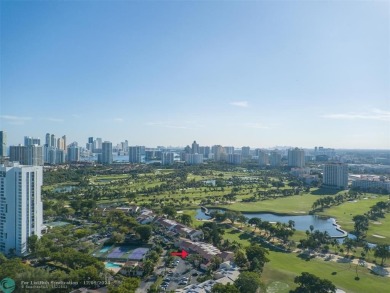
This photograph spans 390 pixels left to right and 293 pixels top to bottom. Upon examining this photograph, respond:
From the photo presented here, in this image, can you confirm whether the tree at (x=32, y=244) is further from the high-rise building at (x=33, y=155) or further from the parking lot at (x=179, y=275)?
the high-rise building at (x=33, y=155)

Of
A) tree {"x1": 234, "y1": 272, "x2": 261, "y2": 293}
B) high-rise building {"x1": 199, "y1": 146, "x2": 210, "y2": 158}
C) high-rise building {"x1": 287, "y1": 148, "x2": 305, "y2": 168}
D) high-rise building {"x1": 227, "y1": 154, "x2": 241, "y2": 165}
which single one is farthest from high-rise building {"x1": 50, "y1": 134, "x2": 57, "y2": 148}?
tree {"x1": 234, "y1": 272, "x2": 261, "y2": 293}

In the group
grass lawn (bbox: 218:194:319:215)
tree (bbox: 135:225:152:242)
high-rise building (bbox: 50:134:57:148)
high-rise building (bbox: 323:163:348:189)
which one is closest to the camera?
tree (bbox: 135:225:152:242)

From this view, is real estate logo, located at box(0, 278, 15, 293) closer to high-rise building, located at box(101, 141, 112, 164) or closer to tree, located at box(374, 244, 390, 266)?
tree, located at box(374, 244, 390, 266)

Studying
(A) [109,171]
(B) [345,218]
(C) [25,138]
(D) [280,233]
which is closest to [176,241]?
(D) [280,233]

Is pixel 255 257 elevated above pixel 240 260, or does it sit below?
above

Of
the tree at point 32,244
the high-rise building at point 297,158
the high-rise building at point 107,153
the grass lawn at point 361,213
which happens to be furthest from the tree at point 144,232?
the high-rise building at point 107,153

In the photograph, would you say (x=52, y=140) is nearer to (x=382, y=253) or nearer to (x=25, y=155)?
(x=25, y=155)

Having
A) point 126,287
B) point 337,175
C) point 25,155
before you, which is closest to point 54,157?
point 25,155
